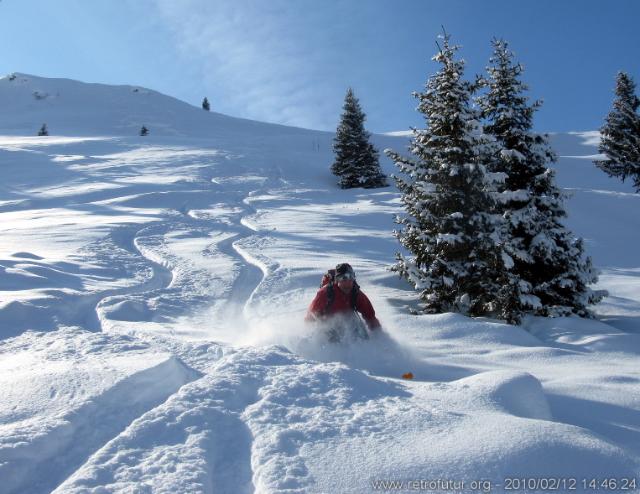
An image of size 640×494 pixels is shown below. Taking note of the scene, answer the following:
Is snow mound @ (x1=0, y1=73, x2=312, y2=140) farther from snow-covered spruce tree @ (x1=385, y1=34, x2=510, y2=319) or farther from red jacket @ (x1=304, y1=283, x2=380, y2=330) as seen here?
red jacket @ (x1=304, y1=283, x2=380, y2=330)

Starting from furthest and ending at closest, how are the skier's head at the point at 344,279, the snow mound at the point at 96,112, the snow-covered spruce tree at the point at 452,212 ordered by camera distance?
the snow mound at the point at 96,112 < the snow-covered spruce tree at the point at 452,212 < the skier's head at the point at 344,279

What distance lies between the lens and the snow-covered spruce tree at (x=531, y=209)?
9609 mm

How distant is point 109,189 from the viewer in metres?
23.1

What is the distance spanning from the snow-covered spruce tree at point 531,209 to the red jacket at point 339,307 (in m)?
3.84

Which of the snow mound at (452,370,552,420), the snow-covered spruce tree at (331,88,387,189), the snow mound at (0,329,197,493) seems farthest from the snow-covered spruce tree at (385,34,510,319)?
the snow-covered spruce tree at (331,88,387,189)

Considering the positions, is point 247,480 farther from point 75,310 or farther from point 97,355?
point 75,310

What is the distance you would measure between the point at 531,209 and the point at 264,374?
7.92m

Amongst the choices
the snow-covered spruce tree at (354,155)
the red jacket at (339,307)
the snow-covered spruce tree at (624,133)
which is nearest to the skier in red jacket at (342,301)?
the red jacket at (339,307)

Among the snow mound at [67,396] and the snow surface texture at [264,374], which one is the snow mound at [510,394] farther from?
the snow mound at [67,396]

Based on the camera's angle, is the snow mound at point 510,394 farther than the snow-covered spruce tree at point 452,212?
No

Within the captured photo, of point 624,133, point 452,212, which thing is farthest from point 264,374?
point 624,133

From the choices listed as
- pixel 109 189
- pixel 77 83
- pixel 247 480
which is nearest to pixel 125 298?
pixel 247 480

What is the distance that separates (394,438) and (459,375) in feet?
7.99

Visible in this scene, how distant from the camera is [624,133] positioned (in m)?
31.2
